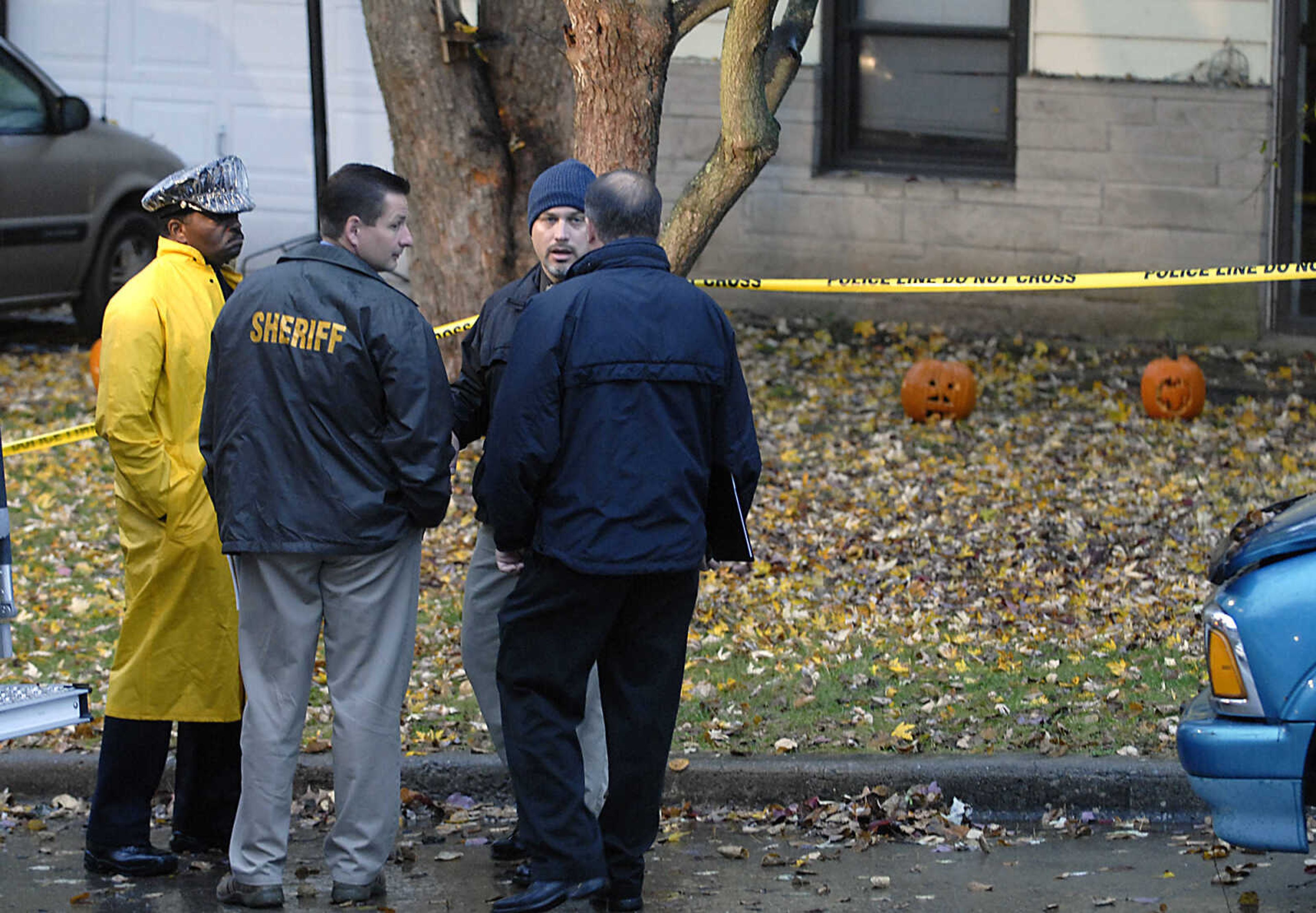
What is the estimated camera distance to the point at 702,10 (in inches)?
288

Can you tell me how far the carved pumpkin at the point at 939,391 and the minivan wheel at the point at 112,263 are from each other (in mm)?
5532

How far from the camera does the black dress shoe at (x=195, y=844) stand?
17.6 feet

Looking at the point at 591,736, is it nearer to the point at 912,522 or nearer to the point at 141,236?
the point at 912,522

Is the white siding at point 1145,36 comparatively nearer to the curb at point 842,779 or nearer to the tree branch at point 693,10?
the tree branch at point 693,10

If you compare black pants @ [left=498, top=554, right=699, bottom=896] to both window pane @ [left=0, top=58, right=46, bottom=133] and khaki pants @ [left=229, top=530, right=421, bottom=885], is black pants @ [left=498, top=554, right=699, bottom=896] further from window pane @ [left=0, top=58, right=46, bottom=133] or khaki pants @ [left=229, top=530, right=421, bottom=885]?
window pane @ [left=0, top=58, right=46, bottom=133]

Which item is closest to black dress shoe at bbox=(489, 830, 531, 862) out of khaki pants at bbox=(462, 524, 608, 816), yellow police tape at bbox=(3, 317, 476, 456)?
khaki pants at bbox=(462, 524, 608, 816)

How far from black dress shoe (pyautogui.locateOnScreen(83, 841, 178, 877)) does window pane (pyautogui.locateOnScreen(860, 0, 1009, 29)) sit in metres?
9.62

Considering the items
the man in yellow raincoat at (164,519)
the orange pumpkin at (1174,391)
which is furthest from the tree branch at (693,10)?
the orange pumpkin at (1174,391)

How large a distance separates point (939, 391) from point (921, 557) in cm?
244

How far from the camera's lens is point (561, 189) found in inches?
201

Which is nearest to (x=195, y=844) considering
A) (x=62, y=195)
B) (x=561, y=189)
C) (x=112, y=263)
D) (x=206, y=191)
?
(x=206, y=191)

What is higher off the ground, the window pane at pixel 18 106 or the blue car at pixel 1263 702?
the window pane at pixel 18 106

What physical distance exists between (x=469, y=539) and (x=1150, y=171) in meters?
6.10

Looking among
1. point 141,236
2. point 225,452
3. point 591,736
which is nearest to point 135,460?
point 225,452
